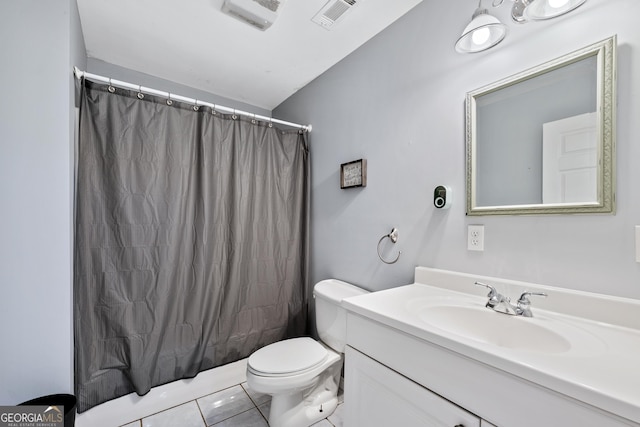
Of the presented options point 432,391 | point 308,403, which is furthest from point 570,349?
point 308,403

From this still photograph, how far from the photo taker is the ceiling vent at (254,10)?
137 cm

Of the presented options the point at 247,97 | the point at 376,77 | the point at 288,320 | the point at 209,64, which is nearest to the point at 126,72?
the point at 209,64

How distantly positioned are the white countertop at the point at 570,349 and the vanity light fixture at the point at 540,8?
920mm

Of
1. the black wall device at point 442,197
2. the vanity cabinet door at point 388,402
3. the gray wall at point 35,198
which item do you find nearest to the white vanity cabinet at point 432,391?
the vanity cabinet door at point 388,402

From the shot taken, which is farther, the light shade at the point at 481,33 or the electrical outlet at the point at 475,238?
the electrical outlet at the point at 475,238

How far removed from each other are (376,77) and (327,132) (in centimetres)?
55

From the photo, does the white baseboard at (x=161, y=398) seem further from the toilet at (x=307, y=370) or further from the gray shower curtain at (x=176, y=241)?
the toilet at (x=307, y=370)

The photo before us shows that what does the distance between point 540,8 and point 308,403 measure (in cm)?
202

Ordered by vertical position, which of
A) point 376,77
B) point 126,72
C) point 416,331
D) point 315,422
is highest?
point 126,72

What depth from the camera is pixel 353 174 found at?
71.2 inches

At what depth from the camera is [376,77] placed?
1667 millimetres

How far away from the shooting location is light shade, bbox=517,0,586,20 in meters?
0.85

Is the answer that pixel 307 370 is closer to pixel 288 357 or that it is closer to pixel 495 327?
pixel 288 357

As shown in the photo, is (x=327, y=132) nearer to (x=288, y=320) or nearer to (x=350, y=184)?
(x=350, y=184)
